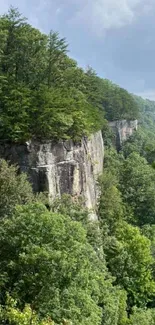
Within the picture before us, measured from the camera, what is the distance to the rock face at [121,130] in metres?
75.4

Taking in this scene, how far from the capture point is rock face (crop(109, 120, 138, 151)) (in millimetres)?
75375

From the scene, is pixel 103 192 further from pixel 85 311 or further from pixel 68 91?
pixel 85 311

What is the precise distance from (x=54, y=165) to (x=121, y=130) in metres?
50.5

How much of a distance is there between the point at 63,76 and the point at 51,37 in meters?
4.85

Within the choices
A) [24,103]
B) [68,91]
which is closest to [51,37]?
[68,91]

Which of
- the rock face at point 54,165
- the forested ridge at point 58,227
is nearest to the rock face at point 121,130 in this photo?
the forested ridge at point 58,227

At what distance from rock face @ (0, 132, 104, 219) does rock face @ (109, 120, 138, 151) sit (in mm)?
43541

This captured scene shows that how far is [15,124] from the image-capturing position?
89.4 ft

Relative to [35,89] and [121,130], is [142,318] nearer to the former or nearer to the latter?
[35,89]

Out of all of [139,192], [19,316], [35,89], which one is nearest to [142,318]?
[19,316]

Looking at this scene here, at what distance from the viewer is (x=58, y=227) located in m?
18.7

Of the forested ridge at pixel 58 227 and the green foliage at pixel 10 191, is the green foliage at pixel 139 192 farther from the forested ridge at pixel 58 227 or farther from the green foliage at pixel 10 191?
the green foliage at pixel 10 191

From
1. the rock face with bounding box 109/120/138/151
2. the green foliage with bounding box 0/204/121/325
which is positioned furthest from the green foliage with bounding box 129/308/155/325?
the rock face with bounding box 109/120/138/151

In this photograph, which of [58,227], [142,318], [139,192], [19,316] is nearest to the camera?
[19,316]
